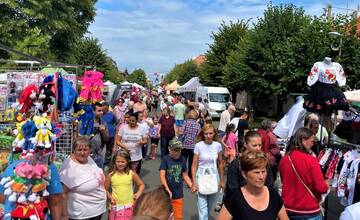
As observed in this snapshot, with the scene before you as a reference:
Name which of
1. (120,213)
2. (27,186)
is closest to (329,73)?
(120,213)

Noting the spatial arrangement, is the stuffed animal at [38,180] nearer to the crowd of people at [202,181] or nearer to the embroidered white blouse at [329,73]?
the crowd of people at [202,181]

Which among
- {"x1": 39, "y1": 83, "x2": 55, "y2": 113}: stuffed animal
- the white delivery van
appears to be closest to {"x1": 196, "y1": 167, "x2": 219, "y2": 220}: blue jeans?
{"x1": 39, "y1": 83, "x2": 55, "y2": 113}: stuffed animal

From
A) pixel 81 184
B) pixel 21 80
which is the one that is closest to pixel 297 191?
pixel 81 184

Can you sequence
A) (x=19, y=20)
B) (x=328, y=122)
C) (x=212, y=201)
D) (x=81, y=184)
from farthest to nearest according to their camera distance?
(x=19, y=20) < (x=328, y=122) < (x=212, y=201) < (x=81, y=184)

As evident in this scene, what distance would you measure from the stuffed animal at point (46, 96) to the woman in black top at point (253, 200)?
76.4 inches

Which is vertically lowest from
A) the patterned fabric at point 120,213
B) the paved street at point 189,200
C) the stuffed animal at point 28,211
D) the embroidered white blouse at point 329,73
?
the paved street at point 189,200

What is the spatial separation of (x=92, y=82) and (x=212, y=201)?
2.48m

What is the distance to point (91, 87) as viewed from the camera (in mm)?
6922

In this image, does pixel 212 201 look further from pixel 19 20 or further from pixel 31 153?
pixel 19 20

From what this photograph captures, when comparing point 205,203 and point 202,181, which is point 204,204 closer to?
point 205,203

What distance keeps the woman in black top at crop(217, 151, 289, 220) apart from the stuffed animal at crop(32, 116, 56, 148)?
144cm

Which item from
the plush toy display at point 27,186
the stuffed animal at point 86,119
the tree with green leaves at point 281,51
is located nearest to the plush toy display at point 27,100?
the plush toy display at point 27,186

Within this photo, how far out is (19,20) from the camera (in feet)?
56.9

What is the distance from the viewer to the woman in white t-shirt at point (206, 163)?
6.28 meters
